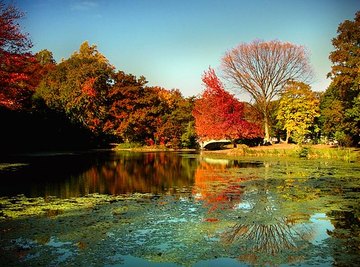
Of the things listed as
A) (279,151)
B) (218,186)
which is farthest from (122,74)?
(218,186)

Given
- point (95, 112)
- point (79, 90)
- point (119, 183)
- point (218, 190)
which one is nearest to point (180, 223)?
point (218, 190)

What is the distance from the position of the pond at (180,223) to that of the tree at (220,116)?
2432 centimetres

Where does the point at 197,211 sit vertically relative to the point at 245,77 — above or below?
below

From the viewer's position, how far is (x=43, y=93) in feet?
151

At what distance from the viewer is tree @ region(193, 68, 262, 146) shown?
41000 millimetres

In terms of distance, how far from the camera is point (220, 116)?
1629 inches

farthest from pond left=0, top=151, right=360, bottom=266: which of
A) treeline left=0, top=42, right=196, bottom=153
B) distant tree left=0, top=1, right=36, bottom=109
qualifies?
→ treeline left=0, top=42, right=196, bottom=153

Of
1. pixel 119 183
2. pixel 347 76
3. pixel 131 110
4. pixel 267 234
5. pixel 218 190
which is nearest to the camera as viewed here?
pixel 267 234

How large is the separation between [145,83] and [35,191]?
1696 inches

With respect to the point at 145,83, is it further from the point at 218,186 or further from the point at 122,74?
the point at 218,186

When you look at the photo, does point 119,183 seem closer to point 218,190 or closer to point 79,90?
point 218,190

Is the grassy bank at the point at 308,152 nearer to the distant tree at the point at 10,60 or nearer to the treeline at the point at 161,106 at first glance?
the treeline at the point at 161,106

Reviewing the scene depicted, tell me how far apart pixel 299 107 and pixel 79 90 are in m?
28.8

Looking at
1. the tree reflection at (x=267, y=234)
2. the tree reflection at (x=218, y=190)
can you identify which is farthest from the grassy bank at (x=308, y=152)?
the tree reflection at (x=267, y=234)
